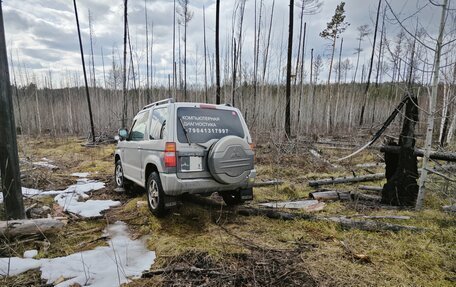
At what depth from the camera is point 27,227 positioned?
10.6ft

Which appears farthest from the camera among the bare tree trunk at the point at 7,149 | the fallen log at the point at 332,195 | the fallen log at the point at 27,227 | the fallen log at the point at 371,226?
the fallen log at the point at 332,195

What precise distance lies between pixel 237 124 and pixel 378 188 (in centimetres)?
363

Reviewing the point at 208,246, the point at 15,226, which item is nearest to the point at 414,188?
the point at 208,246

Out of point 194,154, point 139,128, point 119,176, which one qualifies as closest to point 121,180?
point 119,176

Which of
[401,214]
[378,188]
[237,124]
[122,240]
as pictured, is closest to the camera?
[122,240]

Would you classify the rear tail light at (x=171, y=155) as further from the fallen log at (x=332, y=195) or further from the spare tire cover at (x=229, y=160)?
the fallen log at (x=332, y=195)

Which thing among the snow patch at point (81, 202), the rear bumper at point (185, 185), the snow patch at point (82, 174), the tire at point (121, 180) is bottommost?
the snow patch at point (82, 174)

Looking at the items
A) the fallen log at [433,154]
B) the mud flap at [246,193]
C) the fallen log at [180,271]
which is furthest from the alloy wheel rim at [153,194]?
the fallen log at [433,154]

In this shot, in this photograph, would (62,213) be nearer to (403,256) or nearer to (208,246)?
(208,246)

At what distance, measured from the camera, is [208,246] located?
3.08 m

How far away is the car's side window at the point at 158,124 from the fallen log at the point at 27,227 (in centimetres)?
190

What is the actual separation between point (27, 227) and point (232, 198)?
3.15 meters

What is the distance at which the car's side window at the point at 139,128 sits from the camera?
491 cm

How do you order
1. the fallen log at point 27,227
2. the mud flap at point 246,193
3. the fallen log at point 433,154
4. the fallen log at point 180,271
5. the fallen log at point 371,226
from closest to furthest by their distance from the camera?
the fallen log at point 180,271 → the fallen log at point 27,227 → the fallen log at point 371,226 → the fallen log at point 433,154 → the mud flap at point 246,193
